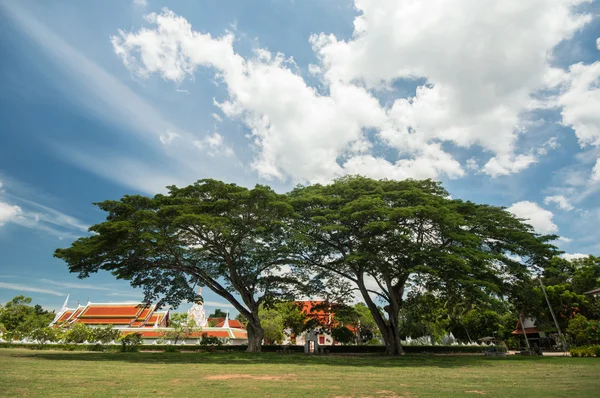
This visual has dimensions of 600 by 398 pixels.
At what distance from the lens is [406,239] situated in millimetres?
19516

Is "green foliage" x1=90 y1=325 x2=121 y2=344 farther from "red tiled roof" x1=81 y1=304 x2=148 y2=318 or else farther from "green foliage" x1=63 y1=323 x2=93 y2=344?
"red tiled roof" x1=81 y1=304 x2=148 y2=318

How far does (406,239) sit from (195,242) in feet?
41.0

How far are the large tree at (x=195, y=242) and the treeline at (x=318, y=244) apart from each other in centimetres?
7

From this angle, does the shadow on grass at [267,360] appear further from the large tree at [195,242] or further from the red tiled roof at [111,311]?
the red tiled roof at [111,311]

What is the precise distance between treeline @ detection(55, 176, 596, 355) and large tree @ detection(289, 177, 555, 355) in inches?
2.6

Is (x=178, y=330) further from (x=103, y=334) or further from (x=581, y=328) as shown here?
(x=581, y=328)

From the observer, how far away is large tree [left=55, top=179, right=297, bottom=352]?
19266mm

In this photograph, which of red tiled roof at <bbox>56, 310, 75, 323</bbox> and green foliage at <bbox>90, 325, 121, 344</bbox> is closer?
green foliage at <bbox>90, 325, 121, 344</bbox>

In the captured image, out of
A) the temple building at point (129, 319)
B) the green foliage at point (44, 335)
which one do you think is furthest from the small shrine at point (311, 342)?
the green foliage at point (44, 335)

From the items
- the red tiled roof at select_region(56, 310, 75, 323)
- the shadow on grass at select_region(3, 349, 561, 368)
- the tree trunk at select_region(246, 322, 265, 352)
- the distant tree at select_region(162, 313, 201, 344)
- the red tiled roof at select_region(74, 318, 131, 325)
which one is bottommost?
the shadow on grass at select_region(3, 349, 561, 368)

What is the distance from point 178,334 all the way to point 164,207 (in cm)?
2267

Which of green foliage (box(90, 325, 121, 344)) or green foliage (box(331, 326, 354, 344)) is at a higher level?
green foliage (box(331, 326, 354, 344))

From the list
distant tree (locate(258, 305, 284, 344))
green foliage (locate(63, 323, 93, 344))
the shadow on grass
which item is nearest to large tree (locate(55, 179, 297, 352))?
the shadow on grass

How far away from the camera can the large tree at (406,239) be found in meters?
19.4
